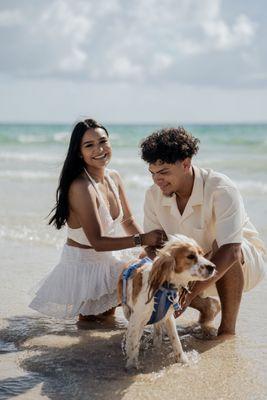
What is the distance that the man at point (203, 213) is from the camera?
4930 mm

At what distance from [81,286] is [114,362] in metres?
0.97

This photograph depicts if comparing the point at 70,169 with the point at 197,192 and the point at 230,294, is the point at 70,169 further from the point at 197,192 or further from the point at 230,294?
the point at 230,294

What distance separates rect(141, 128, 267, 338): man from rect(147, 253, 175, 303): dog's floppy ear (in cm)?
47

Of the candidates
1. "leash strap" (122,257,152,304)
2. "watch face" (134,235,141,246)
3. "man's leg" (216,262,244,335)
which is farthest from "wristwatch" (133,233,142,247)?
"man's leg" (216,262,244,335)

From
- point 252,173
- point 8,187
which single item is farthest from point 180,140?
point 252,173

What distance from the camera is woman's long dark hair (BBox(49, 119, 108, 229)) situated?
5.41 meters

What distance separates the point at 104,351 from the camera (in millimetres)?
4938

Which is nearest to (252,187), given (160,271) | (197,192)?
(197,192)

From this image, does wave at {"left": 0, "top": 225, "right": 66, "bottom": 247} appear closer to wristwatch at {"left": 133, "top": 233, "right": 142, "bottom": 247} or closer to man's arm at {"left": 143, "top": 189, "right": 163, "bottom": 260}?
man's arm at {"left": 143, "top": 189, "right": 163, "bottom": 260}

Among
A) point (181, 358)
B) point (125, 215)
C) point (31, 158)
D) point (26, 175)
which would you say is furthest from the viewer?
point (31, 158)

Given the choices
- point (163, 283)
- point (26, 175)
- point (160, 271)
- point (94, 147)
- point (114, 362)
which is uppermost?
point (94, 147)

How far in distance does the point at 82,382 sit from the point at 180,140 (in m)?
1.87

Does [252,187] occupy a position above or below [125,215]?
below

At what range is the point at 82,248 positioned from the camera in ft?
18.3
